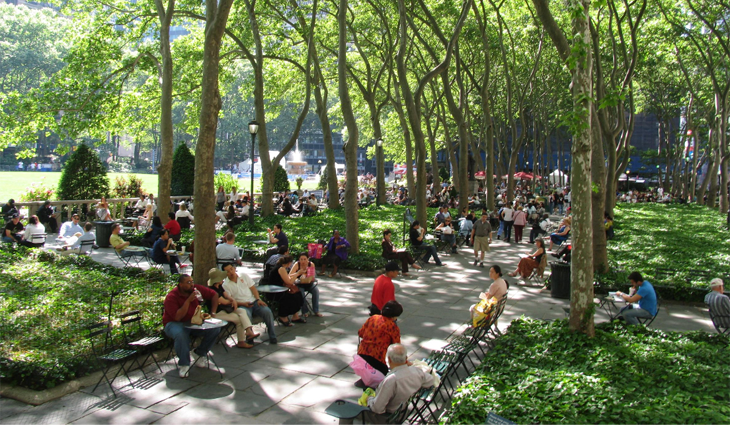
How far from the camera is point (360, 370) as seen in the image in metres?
6.43

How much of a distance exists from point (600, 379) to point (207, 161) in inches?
292

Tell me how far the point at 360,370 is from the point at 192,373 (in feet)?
7.98

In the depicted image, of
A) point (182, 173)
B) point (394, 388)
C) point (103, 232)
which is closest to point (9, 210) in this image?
point (103, 232)

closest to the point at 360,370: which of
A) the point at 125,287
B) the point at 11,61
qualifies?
the point at 125,287

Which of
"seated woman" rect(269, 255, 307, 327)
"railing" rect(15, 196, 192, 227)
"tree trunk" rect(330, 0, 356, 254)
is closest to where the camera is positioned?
Result: "seated woman" rect(269, 255, 307, 327)

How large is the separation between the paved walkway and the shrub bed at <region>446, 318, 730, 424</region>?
1603 millimetres

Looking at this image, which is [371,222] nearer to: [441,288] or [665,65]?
[441,288]

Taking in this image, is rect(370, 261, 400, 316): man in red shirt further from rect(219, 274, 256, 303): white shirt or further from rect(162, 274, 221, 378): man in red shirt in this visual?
rect(162, 274, 221, 378): man in red shirt

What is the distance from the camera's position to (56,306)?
9102 mm

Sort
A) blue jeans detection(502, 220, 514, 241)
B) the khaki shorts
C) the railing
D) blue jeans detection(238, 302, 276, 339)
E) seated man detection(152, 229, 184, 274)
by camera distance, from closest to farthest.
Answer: blue jeans detection(238, 302, 276, 339)
seated man detection(152, 229, 184, 274)
the khaki shorts
the railing
blue jeans detection(502, 220, 514, 241)

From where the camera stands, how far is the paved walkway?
6.23m

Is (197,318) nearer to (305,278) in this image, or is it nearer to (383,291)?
(383,291)

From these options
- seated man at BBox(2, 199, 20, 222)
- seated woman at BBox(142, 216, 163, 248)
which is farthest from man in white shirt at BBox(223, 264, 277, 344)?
seated man at BBox(2, 199, 20, 222)

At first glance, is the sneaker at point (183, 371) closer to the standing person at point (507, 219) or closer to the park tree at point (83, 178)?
the standing person at point (507, 219)
